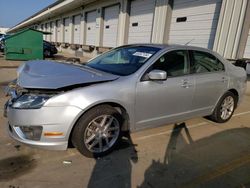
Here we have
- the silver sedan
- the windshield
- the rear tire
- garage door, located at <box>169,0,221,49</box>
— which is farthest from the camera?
garage door, located at <box>169,0,221,49</box>

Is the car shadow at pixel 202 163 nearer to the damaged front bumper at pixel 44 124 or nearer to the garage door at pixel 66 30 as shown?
the damaged front bumper at pixel 44 124

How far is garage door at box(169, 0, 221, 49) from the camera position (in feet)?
28.3

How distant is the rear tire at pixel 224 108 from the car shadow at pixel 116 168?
2.06 metres

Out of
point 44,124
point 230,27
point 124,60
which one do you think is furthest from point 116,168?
point 230,27

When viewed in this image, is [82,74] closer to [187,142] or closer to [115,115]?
[115,115]

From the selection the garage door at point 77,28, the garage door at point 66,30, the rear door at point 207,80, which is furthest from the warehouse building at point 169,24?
the garage door at point 66,30

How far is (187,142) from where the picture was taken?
3711 millimetres

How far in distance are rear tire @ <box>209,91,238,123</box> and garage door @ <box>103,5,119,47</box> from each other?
1064 cm

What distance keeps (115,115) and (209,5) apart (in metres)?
7.55

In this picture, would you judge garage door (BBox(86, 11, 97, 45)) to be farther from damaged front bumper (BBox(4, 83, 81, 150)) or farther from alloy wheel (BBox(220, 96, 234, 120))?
damaged front bumper (BBox(4, 83, 81, 150))

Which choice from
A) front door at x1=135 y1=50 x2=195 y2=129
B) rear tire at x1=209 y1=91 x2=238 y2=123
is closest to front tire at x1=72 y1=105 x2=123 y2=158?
front door at x1=135 y1=50 x2=195 y2=129

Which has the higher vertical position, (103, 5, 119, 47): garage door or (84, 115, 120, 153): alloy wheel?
(103, 5, 119, 47): garage door

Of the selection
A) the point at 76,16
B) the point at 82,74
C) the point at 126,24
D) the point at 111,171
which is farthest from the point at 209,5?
the point at 76,16

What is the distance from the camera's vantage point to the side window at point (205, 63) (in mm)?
3926
